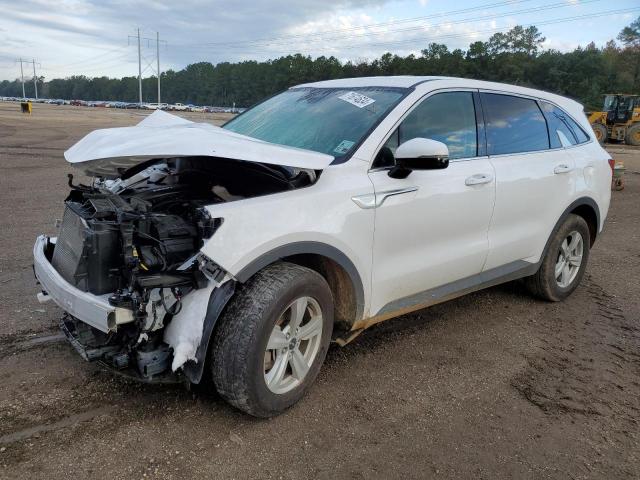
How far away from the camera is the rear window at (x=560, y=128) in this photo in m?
4.89

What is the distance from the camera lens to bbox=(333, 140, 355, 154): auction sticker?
11.2 ft

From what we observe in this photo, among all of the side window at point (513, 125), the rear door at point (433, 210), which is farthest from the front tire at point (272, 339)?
the side window at point (513, 125)

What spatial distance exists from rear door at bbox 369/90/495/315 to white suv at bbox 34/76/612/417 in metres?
0.01

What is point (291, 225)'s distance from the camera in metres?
2.95

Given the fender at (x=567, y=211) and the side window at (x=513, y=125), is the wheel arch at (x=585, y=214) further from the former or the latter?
the side window at (x=513, y=125)

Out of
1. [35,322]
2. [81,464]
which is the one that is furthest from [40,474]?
[35,322]

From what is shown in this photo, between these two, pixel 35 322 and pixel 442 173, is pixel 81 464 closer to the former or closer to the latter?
pixel 35 322

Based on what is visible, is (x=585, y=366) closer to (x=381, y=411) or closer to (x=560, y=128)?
(x=381, y=411)

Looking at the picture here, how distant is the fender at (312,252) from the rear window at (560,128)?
2.60 m

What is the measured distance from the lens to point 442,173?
12.3 feet

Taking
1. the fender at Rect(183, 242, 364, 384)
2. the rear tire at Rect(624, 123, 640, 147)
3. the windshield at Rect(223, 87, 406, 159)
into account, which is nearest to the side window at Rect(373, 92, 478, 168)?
the windshield at Rect(223, 87, 406, 159)

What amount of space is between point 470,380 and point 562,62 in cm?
7533

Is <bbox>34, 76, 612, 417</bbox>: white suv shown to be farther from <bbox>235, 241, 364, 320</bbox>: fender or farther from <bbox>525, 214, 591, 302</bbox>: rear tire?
<bbox>525, 214, 591, 302</bbox>: rear tire

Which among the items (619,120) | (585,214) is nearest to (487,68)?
(619,120)
